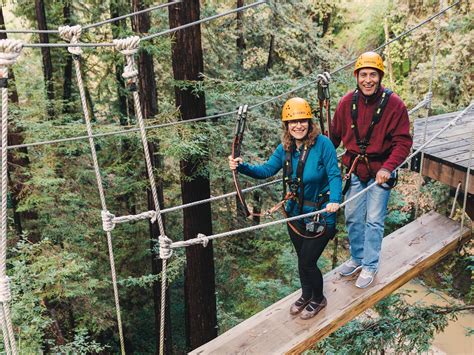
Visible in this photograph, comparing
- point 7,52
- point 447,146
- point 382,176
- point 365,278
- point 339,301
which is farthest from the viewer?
point 447,146

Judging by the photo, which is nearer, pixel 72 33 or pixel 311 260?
pixel 72 33

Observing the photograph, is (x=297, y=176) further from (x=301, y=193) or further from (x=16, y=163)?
(x=16, y=163)

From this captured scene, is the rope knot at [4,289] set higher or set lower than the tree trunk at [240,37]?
lower

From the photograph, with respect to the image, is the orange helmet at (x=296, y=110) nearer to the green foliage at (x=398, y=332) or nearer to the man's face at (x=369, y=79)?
the man's face at (x=369, y=79)

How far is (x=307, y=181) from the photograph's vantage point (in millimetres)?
2783

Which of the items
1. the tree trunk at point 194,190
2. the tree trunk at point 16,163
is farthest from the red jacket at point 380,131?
the tree trunk at point 16,163

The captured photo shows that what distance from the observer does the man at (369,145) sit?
289 centimetres

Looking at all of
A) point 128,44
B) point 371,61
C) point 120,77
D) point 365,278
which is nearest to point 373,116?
point 371,61

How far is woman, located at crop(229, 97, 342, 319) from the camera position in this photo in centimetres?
273

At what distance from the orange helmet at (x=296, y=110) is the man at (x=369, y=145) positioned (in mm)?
462

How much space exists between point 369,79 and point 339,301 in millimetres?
1470

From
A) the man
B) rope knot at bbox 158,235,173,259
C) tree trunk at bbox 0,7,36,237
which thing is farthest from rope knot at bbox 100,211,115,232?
tree trunk at bbox 0,7,36,237

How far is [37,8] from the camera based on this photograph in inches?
352

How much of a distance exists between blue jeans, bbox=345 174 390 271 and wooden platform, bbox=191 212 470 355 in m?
0.21
